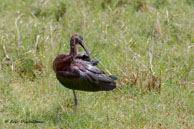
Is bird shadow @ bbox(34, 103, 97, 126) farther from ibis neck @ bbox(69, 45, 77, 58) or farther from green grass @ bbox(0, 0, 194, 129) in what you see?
ibis neck @ bbox(69, 45, 77, 58)

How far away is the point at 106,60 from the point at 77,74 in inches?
61.0

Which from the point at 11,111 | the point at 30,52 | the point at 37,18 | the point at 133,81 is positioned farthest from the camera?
the point at 37,18

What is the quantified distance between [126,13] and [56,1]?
1387 millimetres

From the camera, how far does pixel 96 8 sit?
8586 millimetres

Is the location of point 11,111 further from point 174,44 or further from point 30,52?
point 174,44

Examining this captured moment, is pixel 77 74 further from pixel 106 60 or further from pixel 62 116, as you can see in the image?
pixel 106 60

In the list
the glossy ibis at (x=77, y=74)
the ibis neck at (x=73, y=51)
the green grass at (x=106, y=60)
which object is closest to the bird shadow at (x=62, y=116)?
the green grass at (x=106, y=60)

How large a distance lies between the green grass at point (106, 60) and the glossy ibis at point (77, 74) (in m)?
0.41

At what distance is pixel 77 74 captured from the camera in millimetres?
5270

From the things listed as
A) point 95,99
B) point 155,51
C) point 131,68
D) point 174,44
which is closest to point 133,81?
point 131,68

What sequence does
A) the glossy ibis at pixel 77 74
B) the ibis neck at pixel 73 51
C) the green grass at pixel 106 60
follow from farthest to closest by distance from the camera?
the green grass at pixel 106 60 < the ibis neck at pixel 73 51 < the glossy ibis at pixel 77 74

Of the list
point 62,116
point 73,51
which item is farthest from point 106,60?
point 62,116

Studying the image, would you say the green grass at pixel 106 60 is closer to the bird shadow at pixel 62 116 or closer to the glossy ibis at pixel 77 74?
the bird shadow at pixel 62 116

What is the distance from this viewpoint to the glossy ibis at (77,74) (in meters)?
5.28
